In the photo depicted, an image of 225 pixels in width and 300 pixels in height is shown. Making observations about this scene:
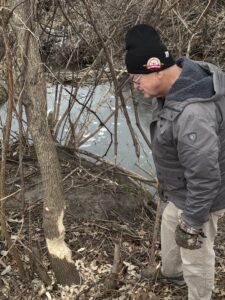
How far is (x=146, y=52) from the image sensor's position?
2.28m

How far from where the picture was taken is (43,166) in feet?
9.20

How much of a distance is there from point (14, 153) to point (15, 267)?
1.78 m

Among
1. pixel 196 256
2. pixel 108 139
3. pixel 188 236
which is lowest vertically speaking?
pixel 108 139

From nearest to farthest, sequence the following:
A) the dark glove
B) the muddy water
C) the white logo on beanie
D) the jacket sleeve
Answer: the jacket sleeve → the white logo on beanie → the dark glove → the muddy water

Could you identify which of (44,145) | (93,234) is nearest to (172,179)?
(44,145)

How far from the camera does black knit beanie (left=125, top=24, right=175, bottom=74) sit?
2.28m

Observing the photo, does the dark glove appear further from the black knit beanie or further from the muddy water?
the muddy water

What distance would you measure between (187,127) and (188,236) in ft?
2.04

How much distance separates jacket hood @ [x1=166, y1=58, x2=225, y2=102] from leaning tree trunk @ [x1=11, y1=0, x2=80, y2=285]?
80 cm

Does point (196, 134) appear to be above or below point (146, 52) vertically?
below

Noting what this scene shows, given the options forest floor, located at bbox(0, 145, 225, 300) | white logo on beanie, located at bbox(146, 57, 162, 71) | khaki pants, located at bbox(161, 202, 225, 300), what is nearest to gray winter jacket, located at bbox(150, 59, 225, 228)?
white logo on beanie, located at bbox(146, 57, 162, 71)

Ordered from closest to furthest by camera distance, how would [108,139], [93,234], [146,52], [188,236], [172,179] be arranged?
[146,52] < [188,236] < [172,179] < [93,234] < [108,139]

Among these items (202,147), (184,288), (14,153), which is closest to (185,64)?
(202,147)

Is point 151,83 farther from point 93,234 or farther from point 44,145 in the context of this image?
point 93,234
